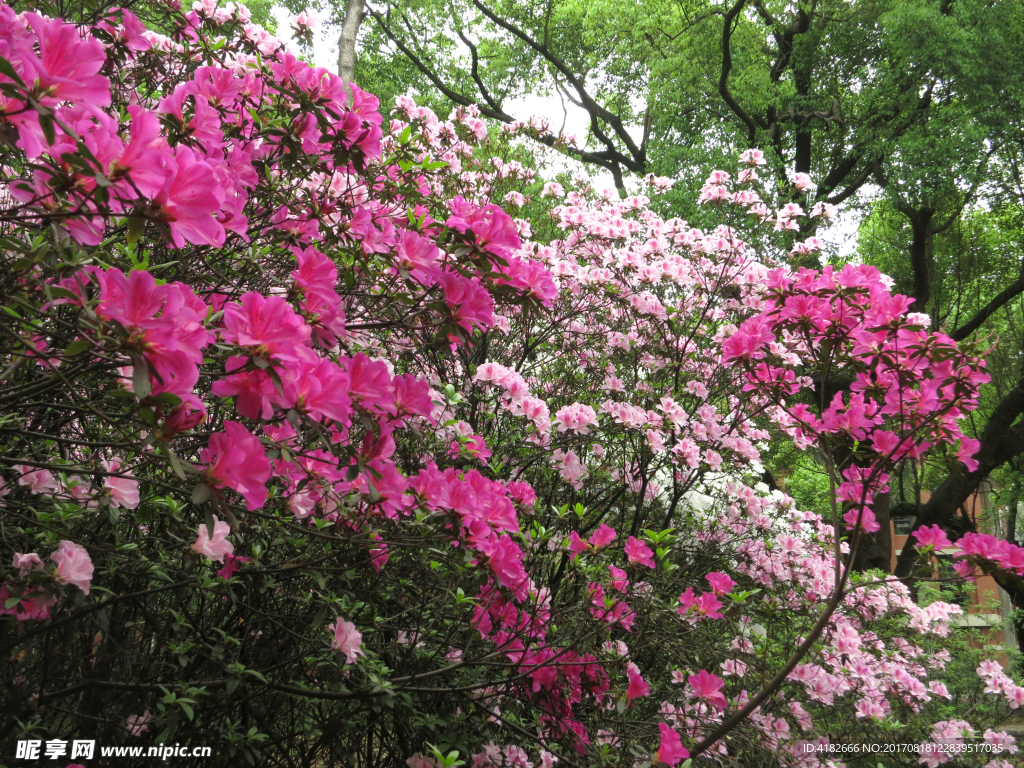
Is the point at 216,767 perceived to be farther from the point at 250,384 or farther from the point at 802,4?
the point at 802,4

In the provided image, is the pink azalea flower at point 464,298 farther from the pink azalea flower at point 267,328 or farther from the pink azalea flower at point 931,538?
the pink azalea flower at point 931,538

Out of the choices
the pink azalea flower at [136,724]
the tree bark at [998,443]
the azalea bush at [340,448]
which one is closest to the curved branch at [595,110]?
the tree bark at [998,443]

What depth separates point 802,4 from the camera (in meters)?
10.6

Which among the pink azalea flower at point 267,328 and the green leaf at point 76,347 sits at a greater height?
the pink azalea flower at point 267,328

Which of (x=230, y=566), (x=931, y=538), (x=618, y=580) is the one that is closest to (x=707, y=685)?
(x=618, y=580)

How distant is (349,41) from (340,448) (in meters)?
6.63

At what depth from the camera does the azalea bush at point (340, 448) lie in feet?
3.44

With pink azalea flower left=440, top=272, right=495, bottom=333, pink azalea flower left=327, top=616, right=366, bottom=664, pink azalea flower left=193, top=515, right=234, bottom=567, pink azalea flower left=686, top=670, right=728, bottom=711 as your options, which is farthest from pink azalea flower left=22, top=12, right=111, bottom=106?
pink azalea flower left=686, top=670, right=728, bottom=711

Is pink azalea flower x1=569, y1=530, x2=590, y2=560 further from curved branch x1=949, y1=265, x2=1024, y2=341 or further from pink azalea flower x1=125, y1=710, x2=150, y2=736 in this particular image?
curved branch x1=949, y1=265, x2=1024, y2=341

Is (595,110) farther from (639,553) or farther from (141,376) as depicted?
(141,376)

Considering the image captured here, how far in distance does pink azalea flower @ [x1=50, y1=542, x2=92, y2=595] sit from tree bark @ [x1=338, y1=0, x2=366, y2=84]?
231 inches

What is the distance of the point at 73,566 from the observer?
1539 millimetres

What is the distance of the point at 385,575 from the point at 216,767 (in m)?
0.75

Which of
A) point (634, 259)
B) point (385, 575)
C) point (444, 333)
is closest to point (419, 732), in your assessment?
point (385, 575)
